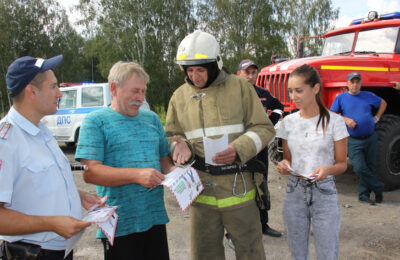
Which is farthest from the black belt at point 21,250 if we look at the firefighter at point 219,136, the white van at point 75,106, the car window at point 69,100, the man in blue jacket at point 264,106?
the car window at point 69,100

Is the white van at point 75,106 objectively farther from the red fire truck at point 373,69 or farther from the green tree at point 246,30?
the green tree at point 246,30

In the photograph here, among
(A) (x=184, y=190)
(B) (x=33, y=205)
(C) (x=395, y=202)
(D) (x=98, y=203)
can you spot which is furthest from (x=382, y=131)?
(B) (x=33, y=205)

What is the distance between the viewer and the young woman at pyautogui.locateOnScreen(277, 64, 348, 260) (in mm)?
2242

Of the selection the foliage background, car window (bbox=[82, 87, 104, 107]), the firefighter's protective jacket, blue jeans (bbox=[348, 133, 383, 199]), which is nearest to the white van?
car window (bbox=[82, 87, 104, 107])

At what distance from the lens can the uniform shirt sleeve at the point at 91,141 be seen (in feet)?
6.17

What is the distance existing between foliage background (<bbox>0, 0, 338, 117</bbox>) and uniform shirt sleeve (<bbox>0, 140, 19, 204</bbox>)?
2328 cm

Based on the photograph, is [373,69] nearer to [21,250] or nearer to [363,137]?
[363,137]

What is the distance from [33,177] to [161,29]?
25162 millimetres

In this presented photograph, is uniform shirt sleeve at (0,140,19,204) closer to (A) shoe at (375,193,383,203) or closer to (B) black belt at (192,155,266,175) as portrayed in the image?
(B) black belt at (192,155,266,175)

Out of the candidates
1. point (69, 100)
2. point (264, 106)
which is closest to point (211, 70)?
point (264, 106)

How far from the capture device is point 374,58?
222 inches

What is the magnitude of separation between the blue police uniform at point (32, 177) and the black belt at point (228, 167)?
0.90 meters

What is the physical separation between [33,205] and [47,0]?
32121 millimetres

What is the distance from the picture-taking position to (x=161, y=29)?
2527 cm
